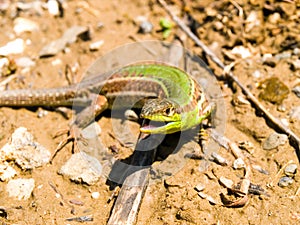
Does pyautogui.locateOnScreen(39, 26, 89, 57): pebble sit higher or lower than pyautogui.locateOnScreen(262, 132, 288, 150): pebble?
higher

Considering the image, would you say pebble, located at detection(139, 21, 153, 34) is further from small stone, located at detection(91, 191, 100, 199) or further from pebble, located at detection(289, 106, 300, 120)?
small stone, located at detection(91, 191, 100, 199)

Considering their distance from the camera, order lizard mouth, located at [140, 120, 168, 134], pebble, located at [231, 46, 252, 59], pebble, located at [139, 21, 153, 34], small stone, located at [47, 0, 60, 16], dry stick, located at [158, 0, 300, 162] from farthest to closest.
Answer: small stone, located at [47, 0, 60, 16], pebble, located at [139, 21, 153, 34], pebble, located at [231, 46, 252, 59], dry stick, located at [158, 0, 300, 162], lizard mouth, located at [140, 120, 168, 134]

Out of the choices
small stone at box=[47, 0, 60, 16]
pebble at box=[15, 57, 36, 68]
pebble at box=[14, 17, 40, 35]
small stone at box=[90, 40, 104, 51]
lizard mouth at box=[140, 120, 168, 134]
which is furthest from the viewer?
small stone at box=[47, 0, 60, 16]

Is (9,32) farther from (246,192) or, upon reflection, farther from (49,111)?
(246,192)

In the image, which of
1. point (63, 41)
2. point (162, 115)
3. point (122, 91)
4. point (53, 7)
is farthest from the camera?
point (53, 7)

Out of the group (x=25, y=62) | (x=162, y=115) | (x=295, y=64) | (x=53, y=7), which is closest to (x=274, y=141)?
(x=295, y=64)

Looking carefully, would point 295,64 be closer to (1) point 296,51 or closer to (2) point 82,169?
(1) point 296,51

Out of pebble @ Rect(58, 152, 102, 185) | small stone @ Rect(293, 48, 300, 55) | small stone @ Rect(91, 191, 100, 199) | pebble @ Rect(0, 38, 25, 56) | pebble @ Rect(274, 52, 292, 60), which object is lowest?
small stone @ Rect(91, 191, 100, 199)

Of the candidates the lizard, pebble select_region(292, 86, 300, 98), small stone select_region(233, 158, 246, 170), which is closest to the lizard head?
the lizard
